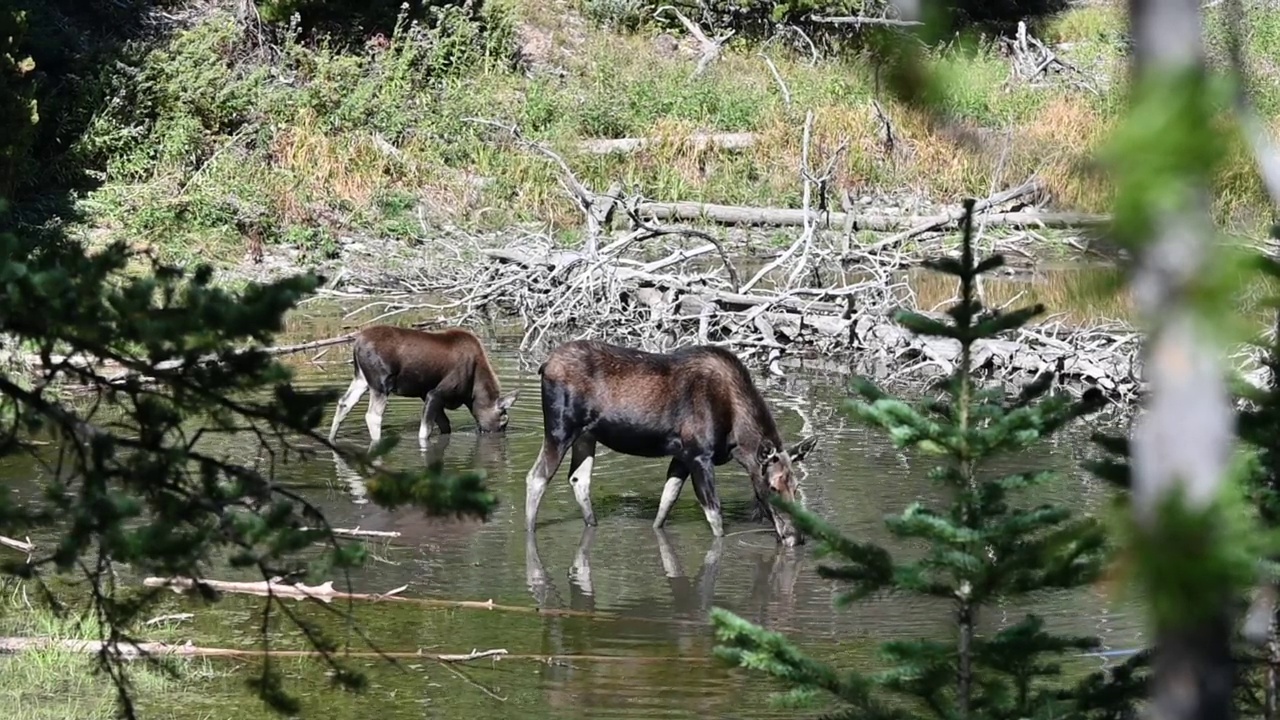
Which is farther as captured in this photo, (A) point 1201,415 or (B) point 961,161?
(B) point 961,161

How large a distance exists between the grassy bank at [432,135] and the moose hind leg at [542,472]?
12.5 m

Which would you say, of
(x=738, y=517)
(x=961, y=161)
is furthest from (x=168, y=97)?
(x=738, y=517)

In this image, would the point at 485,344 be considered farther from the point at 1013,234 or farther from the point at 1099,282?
the point at 1099,282

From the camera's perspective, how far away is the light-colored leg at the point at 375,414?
50.3ft

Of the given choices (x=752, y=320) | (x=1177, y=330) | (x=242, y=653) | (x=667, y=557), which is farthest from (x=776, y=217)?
(x=1177, y=330)

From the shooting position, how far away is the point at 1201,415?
191cm

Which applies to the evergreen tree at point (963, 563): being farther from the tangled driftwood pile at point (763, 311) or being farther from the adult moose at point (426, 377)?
the tangled driftwood pile at point (763, 311)

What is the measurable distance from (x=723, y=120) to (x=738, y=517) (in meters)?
19.2

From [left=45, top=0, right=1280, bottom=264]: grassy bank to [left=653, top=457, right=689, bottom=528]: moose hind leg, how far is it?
12030 millimetres

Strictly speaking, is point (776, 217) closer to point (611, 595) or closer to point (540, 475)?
point (540, 475)

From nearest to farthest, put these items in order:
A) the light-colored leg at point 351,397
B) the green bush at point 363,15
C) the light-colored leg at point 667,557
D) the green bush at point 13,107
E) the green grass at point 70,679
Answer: the green grass at point 70,679 < the light-colored leg at point 667,557 < the light-colored leg at point 351,397 < the green bush at point 13,107 < the green bush at point 363,15

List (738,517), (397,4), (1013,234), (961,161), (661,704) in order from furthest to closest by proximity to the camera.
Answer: (397,4)
(961,161)
(1013,234)
(738,517)
(661,704)

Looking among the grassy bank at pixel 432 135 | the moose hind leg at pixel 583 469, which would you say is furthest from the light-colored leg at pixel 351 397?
the grassy bank at pixel 432 135

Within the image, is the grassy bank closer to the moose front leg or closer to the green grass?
the moose front leg
